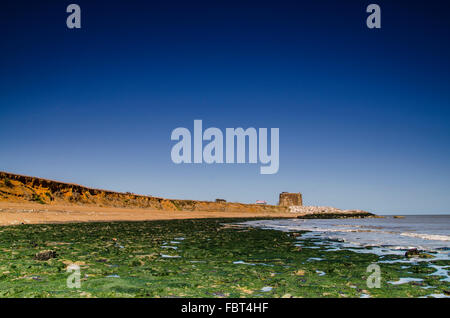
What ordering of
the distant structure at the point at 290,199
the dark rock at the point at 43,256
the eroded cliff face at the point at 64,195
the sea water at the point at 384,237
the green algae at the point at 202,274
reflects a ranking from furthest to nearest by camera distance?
1. the distant structure at the point at 290,199
2. the eroded cliff face at the point at 64,195
3. the sea water at the point at 384,237
4. the dark rock at the point at 43,256
5. the green algae at the point at 202,274

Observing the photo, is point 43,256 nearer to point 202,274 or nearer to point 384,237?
point 202,274

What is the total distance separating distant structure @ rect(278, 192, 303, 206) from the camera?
17738 centimetres

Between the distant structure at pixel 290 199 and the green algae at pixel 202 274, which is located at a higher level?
the green algae at pixel 202 274

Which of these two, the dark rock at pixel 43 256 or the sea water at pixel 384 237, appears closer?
the dark rock at pixel 43 256

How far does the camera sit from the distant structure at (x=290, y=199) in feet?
582

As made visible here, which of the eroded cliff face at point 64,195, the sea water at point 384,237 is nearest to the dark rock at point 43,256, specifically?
the sea water at point 384,237

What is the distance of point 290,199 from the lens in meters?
179

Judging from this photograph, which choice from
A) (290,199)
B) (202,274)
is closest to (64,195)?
(202,274)

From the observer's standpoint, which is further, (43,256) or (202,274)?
(43,256)

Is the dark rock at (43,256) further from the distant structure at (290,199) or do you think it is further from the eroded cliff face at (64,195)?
the distant structure at (290,199)

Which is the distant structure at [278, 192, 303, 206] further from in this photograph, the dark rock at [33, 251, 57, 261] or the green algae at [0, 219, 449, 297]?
the dark rock at [33, 251, 57, 261]
